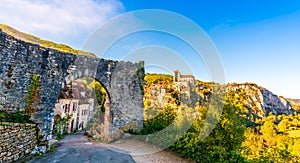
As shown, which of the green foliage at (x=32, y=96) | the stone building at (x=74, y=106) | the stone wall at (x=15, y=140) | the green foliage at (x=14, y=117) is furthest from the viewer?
the stone building at (x=74, y=106)

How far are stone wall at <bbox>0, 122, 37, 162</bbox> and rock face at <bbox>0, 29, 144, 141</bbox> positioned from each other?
0.60 m

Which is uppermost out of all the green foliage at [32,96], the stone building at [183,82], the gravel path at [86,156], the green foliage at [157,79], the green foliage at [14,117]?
the green foliage at [157,79]

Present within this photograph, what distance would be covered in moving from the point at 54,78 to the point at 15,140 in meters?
2.92

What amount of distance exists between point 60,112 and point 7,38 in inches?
473

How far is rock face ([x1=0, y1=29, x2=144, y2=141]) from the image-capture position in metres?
6.77

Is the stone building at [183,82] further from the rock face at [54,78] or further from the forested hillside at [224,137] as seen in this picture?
the forested hillside at [224,137]

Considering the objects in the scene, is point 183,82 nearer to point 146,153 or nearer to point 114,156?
point 146,153

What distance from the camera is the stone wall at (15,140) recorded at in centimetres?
550

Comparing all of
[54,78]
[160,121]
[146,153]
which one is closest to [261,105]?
[160,121]

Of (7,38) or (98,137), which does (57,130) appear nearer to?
(98,137)

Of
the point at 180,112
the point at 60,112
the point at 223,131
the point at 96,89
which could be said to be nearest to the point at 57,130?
the point at 60,112

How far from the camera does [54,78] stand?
315 inches

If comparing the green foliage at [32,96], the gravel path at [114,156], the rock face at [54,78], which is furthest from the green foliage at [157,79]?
the green foliage at [32,96]

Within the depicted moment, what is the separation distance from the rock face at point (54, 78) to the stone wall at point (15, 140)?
23.5 inches
